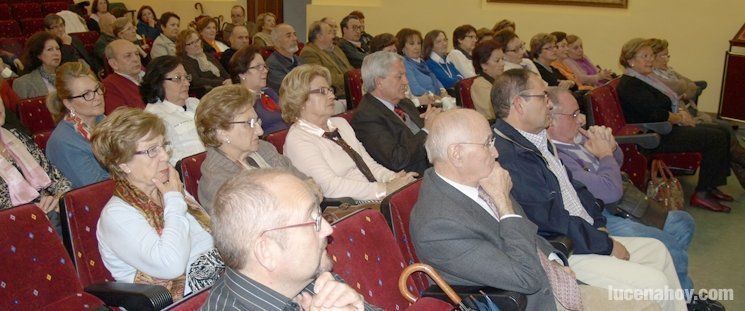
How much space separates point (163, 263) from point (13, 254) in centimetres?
45

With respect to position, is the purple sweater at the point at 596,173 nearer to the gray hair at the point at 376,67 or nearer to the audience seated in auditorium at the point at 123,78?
the gray hair at the point at 376,67

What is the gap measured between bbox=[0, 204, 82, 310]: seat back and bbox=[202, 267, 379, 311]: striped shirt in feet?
2.86

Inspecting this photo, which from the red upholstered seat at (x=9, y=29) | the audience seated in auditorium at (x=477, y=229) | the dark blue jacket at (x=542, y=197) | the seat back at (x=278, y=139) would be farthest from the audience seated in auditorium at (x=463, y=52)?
the red upholstered seat at (x=9, y=29)

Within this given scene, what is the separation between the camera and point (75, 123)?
339 cm

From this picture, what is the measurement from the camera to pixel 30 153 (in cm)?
331

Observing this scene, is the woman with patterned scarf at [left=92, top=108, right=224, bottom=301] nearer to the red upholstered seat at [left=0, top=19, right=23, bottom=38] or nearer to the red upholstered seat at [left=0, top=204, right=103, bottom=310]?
the red upholstered seat at [left=0, top=204, right=103, bottom=310]

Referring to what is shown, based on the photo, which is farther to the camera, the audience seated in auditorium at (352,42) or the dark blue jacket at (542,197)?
the audience seated in auditorium at (352,42)

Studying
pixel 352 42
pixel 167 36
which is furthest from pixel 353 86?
pixel 167 36

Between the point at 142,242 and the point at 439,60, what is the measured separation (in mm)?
5075

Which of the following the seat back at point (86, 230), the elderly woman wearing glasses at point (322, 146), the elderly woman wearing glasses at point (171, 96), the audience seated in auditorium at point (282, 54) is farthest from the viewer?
the audience seated in auditorium at point (282, 54)

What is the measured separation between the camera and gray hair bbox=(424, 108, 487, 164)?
2443 mm

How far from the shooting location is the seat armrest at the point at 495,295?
7.12 feet

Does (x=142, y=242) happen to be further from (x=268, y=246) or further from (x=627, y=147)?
(x=627, y=147)

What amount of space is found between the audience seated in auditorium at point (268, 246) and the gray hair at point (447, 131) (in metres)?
0.93
